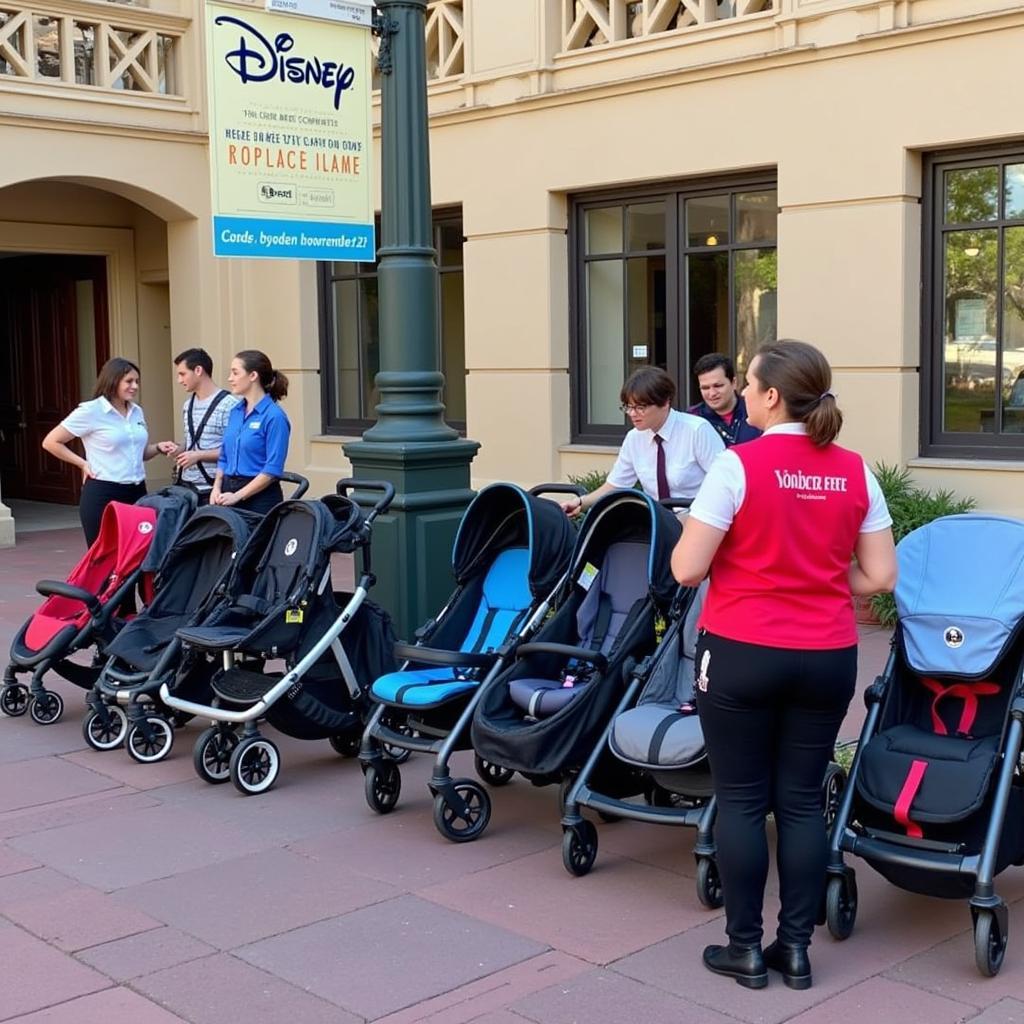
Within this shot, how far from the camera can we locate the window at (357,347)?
538 inches

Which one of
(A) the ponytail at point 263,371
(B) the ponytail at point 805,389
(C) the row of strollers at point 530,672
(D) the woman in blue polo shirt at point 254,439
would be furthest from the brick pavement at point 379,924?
(A) the ponytail at point 263,371

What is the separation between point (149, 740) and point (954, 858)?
384cm

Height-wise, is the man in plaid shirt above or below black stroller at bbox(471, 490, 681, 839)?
above

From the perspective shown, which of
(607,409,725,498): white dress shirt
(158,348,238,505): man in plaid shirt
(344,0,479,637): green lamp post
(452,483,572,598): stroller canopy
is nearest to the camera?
(452,483,572,598): stroller canopy

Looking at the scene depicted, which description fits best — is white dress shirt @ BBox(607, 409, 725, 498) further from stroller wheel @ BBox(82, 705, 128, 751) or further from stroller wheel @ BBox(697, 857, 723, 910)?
stroller wheel @ BBox(82, 705, 128, 751)

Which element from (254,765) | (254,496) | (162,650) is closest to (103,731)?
(162,650)

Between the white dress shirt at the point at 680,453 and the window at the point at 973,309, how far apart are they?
4.28 meters

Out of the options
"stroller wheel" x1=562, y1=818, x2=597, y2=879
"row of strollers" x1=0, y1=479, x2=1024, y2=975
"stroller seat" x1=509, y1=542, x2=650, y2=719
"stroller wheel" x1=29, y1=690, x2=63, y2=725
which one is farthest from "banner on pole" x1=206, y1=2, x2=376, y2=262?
"stroller wheel" x1=562, y1=818, x2=597, y2=879

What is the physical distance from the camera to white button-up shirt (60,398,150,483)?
8.22 m

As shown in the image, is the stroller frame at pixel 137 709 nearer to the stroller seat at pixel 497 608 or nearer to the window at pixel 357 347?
the stroller seat at pixel 497 608

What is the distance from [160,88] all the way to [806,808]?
12710 mm

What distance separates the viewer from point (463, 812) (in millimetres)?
5531

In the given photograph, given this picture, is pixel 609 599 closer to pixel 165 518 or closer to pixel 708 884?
pixel 708 884

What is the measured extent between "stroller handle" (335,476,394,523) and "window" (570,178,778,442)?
5106mm
